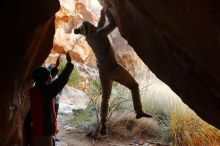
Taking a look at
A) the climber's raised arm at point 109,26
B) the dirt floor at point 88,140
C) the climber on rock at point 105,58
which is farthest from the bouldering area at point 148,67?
the climber on rock at point 105,58

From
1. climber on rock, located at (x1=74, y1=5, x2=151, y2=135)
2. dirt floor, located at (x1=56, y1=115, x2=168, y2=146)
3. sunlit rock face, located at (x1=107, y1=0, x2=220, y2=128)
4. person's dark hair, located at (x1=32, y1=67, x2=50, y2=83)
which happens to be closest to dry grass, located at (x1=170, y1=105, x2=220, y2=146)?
dirt floor, located at (x1=56, y1=115, x2=168, y2=146)

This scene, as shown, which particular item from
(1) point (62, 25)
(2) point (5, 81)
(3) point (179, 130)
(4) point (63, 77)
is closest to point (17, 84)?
(2) point (5, 81)

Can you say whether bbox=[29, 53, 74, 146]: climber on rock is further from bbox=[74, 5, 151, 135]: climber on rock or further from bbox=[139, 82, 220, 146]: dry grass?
bbox=[139, 82, 220, 146]: dry grass

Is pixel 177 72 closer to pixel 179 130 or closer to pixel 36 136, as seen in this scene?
pixel 36 136

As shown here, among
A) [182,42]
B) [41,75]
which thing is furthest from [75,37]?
[182,42]

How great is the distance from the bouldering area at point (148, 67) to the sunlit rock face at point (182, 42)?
0.5 inches

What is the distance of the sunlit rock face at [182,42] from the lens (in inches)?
160

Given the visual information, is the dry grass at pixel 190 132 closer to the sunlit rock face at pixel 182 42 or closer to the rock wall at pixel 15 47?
the sunlit rock face at pixel 182 42

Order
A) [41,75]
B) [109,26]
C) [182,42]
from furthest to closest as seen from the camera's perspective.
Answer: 1. [109,26]
2. [41,75]
3. [182,42]

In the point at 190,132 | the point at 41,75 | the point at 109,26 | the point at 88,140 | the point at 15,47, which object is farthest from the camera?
the point at 88,140

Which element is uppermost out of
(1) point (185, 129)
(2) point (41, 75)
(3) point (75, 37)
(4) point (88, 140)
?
(3) point (75, 37)

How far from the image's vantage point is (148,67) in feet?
23.1

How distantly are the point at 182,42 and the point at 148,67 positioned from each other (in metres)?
2.13

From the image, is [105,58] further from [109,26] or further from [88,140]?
[88,140]
